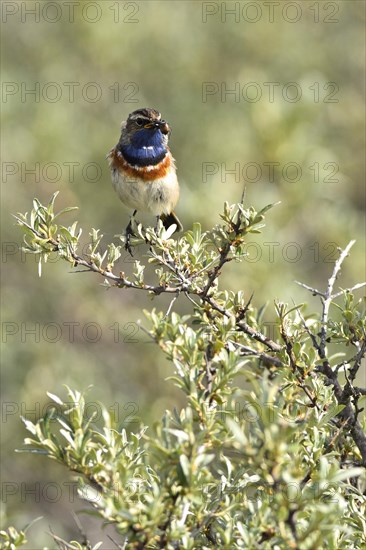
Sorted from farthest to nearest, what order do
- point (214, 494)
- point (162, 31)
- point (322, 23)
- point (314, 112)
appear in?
point (322, 23)
point (162, 31)
point (314, 112)
point (214, 494)

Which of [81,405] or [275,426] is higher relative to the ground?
[275,426]

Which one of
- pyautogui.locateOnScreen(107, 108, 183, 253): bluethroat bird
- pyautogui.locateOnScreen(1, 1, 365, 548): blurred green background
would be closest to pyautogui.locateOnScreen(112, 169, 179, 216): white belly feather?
pyautogui.locateOnScreen(107, 108, 183, 253): bluethroat bird

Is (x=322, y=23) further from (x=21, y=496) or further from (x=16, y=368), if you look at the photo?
(x=21, y=496)

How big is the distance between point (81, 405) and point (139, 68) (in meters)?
8.24

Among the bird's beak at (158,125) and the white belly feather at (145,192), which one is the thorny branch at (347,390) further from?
the bird's beak at (158,125)

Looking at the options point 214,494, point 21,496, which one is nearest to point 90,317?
point 21,496

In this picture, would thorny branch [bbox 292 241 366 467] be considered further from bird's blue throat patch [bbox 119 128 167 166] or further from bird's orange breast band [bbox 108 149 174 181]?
bird's blue throat patch [bbox 119 128 167 166]

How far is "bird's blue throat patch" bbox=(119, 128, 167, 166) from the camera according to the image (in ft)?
17.3

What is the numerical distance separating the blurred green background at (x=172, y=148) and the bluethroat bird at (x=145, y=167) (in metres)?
Answer: 1.33

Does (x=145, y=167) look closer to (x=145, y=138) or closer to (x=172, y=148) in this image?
(x=145, y=138)

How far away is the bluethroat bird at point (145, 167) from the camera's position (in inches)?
203

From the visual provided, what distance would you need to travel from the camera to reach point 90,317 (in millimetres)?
8734

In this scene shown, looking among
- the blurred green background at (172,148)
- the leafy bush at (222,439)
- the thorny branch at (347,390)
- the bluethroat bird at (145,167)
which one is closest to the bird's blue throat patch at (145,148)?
the bluethroat bird at (145,167)

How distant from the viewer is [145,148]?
532cm
